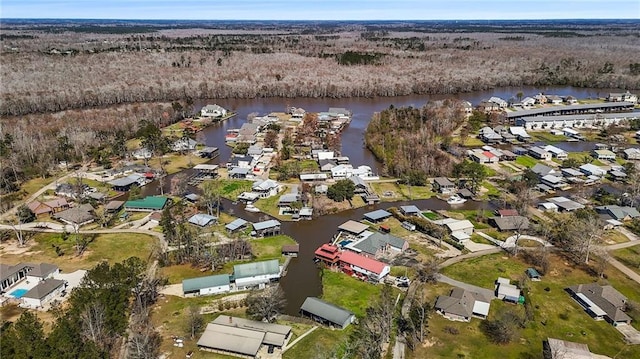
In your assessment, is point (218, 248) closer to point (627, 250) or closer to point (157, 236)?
point (157, 236)

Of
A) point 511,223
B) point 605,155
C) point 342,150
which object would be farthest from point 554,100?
point 511,223

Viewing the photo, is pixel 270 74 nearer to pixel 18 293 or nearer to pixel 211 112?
pixel 211 112

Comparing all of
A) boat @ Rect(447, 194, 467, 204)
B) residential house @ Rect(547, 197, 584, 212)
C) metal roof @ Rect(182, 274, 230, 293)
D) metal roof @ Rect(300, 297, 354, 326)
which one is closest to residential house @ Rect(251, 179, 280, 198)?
metal roof @ Rect(182, 274, 230, 293)

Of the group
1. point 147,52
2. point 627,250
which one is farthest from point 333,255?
point 147,52

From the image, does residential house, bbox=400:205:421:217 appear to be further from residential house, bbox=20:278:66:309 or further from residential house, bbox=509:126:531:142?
residential house, bbox=509:126:531:142

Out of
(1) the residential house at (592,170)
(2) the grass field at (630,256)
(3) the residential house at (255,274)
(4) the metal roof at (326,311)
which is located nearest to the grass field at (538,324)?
(2) the grass field at (630,256)

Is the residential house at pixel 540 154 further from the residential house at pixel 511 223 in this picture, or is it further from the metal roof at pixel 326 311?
the metal roof at pixel 326 311
